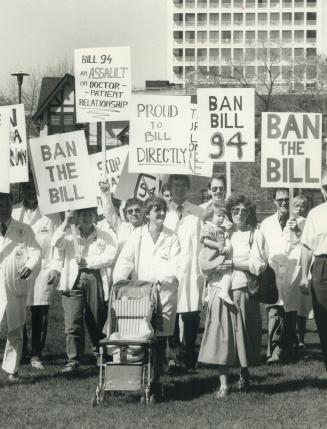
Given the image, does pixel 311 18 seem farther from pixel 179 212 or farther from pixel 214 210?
pixel 214 210

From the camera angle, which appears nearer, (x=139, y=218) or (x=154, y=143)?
(x=139, y=218)

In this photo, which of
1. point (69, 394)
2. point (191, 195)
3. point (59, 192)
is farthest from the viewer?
point (191, 195)

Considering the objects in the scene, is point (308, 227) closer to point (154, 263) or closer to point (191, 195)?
point (154, 263)

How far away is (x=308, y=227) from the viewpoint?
9.25 metres

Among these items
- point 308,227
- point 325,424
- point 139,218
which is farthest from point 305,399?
point 139,218

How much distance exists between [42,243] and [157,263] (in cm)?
224

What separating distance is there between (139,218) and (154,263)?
1.52 metres

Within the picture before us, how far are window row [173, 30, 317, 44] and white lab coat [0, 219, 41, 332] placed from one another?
12614 cm

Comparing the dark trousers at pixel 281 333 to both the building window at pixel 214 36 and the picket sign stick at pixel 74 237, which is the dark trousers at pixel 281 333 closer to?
the picket sign stick at pixel 74 237

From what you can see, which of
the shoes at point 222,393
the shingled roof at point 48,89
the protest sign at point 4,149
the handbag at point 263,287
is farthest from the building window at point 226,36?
the shoes at point 222,393

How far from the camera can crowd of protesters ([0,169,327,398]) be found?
9242 mm

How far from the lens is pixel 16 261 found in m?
10.0

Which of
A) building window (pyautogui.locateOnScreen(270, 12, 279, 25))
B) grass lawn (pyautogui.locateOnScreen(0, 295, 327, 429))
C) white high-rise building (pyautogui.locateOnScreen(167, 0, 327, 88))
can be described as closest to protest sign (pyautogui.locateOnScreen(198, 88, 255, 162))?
grass lawn (pyautogui.locateOnScreen(0, 295, 327, 429))

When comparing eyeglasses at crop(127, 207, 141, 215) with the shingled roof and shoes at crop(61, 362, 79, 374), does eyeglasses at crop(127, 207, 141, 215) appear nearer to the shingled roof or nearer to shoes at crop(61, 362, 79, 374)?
shoes at crop(61, 362, 79, 374)
